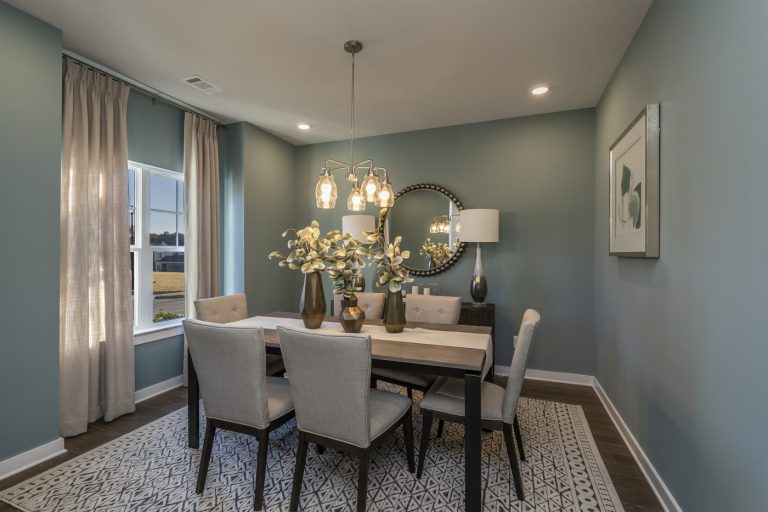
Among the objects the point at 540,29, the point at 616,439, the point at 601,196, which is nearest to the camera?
the point at 540,29

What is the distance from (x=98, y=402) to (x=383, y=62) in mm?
3428

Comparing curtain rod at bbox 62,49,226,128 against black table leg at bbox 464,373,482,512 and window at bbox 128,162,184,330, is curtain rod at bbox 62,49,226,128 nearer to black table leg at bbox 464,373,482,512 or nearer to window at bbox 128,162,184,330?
window at bbox 128,162,184,330

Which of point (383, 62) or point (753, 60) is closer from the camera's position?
point (753, 60)

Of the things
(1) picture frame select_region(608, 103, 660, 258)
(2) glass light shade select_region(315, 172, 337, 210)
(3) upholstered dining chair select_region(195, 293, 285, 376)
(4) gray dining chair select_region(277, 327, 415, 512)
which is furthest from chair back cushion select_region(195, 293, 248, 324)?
(1) picture frame select_region(608, 103, 660, 258)

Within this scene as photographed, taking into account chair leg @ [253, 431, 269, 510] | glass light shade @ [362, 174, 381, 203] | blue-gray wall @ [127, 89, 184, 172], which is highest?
blue-gray wall @ [127, 89, 184, 172]

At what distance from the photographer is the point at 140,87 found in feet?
10.3

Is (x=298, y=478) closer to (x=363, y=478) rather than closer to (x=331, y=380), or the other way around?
(x=363, y=478)

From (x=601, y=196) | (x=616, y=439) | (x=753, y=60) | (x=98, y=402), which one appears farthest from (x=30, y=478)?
(x=601, y=196)

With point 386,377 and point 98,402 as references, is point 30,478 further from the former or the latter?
point 386,377

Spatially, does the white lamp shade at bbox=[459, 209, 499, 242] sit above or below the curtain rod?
below

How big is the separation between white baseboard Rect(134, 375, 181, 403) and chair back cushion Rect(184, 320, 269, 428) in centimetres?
175

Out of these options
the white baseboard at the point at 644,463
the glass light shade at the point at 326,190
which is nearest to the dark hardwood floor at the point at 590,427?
the white baseboard at the point at 644,463

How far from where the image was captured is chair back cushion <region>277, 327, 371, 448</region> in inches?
63.1

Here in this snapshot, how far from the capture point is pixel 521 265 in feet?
12.6
